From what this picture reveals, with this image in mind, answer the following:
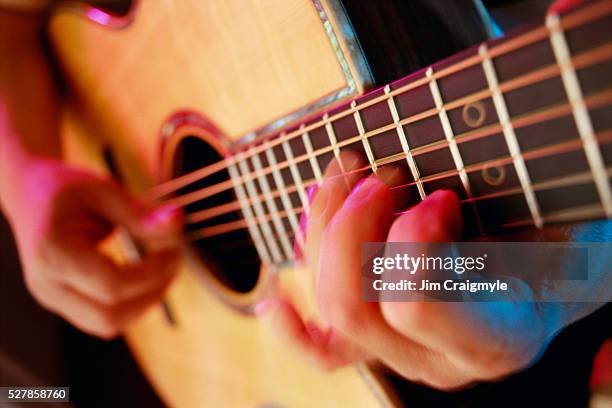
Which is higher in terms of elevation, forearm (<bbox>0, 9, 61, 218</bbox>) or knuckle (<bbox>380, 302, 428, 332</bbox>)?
forearm (<bbox>0, 9, 61, 218</bbox>)

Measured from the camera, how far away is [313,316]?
567 mm

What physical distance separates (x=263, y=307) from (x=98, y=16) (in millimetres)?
536

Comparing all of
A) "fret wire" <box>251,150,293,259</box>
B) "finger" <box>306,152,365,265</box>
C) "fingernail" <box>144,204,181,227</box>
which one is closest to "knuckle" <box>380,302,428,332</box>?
"finger" <box>306,152,365,265</box>

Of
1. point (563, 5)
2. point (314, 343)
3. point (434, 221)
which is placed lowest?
point (314, 343)

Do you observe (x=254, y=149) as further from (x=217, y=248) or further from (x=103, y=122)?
(x=103, y=122)

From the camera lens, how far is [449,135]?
35 cm

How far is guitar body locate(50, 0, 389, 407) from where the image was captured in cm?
48

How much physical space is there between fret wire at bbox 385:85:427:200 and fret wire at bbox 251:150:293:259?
0.68ft

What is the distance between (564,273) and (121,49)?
691 mm

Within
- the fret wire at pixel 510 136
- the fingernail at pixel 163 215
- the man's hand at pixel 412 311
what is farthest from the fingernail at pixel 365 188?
the fingernail at pixel 163 215

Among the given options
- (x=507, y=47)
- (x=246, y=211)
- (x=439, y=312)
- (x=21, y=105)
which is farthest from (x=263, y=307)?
(x=21, y=105)

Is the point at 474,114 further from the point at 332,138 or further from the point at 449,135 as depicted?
the point at 332,138

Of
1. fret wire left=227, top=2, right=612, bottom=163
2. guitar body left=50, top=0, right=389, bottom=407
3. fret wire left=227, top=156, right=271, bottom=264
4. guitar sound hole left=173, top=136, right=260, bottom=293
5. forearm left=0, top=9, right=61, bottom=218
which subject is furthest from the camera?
forearm left=0, top=9, right=61, bottom=218

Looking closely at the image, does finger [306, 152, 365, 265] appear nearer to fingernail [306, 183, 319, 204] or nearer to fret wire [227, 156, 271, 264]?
fingernail [306, 183, 319, 204]
